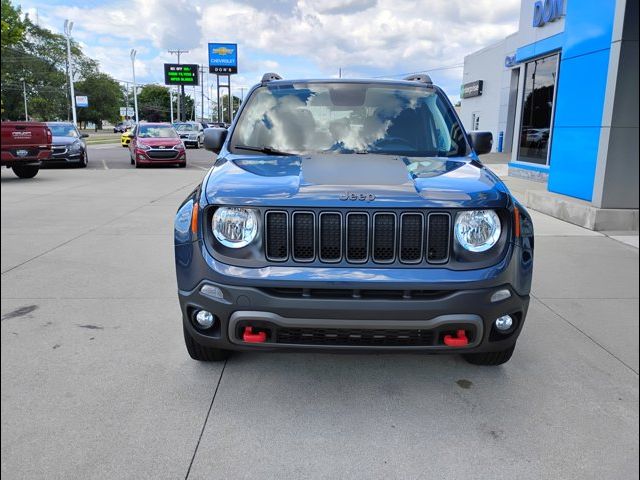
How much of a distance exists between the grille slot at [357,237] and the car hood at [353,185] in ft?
0.23

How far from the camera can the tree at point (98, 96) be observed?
9938 cm

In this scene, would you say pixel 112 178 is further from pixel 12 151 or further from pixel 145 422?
pixel 145 422

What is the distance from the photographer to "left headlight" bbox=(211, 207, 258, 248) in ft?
9.05

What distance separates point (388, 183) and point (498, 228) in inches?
25.0

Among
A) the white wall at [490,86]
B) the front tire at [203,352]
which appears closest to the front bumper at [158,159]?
the front tire at [203,352]

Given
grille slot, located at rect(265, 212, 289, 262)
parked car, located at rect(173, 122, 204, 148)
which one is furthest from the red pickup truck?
parked car, located at rect(173, 122, 204, 148)

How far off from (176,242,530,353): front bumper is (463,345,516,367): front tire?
2.20 ft

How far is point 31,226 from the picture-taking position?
26.8ft

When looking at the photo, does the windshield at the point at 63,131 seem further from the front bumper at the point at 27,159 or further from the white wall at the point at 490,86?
the white wall at the point at 490,86

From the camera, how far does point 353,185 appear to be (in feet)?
9.19

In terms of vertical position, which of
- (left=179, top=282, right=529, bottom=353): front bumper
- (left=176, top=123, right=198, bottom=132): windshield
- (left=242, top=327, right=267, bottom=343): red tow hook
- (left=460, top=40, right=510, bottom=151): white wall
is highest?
(left=460, top=40, right=510, bottom=151): white wall

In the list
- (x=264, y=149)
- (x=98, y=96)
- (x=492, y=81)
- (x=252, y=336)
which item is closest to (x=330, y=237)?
(x=252, y=336)

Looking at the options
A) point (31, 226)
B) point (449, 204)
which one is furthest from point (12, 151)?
point (449, 204)

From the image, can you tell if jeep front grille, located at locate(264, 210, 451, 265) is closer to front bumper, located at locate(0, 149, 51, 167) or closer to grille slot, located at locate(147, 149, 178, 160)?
front bumper, located at locate(0, 149, 51, 167)
